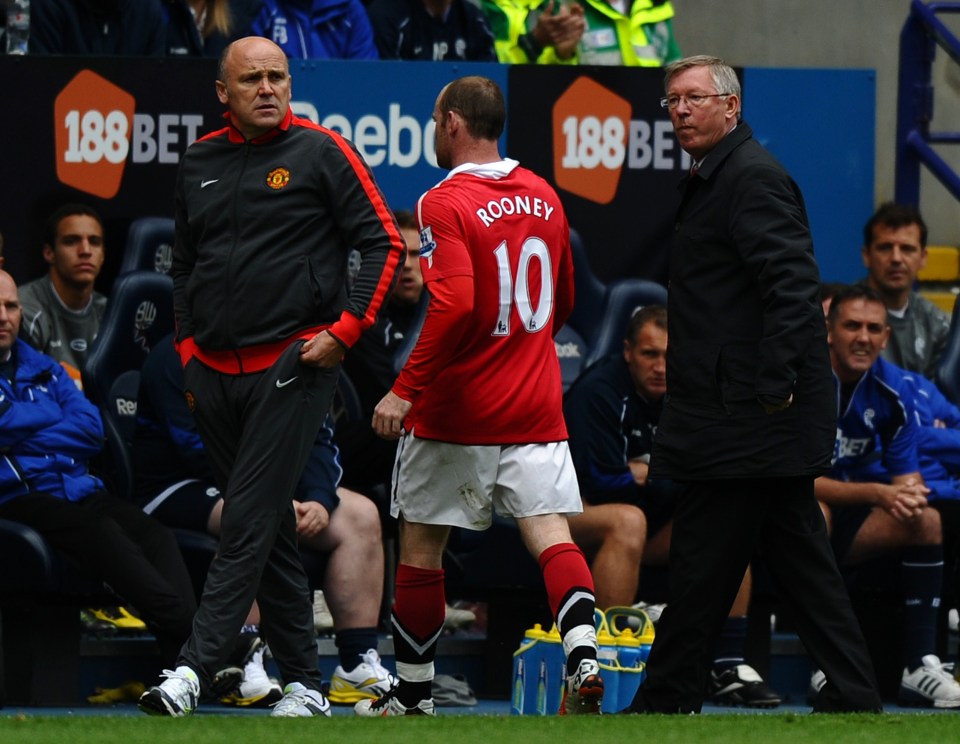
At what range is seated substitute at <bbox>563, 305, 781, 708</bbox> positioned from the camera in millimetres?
7445

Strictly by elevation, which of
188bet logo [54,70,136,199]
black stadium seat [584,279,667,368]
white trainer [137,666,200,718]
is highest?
188bet logo [54,70,136,199]

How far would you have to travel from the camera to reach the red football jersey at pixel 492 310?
5957 millimetres

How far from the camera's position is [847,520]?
789 cm

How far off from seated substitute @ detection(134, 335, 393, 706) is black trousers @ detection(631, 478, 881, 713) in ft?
5.16

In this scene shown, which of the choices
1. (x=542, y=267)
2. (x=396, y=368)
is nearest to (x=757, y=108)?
(x=396, y=368)

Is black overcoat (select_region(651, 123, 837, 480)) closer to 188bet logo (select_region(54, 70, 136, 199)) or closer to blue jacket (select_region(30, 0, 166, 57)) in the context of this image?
188bet logo (select_region(54, 70, 136, 199))

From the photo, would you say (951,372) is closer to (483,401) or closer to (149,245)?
(483,401)

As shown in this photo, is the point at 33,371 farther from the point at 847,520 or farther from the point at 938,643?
the point at 938,643

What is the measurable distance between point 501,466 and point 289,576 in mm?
738

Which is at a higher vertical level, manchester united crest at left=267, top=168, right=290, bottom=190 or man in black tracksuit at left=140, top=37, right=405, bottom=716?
manchester united crest at left=267, top=168, right=290, bottom=190

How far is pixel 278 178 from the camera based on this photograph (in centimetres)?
604

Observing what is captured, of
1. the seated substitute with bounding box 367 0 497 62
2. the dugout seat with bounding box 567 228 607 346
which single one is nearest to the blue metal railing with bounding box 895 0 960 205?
the dugout seat with bounding box 567 228 607 346

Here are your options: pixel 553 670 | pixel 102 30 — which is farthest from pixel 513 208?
pixel 102 30

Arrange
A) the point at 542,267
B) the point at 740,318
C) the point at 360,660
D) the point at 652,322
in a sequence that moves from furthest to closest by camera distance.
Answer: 1. the point at 652,322
2. the point at 360,660
3. the point at 542,267
4. the point at 740,318
